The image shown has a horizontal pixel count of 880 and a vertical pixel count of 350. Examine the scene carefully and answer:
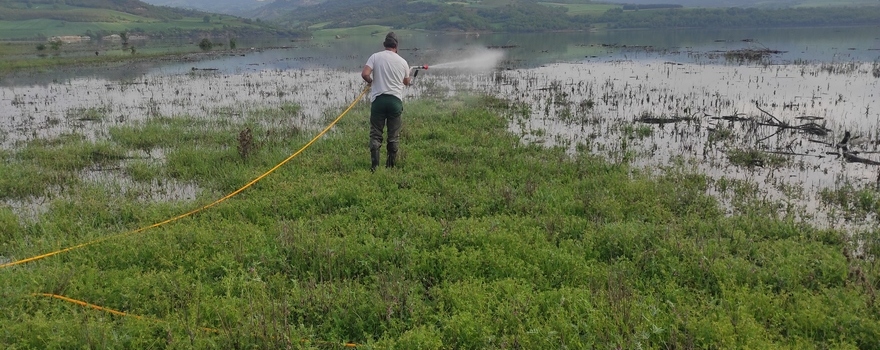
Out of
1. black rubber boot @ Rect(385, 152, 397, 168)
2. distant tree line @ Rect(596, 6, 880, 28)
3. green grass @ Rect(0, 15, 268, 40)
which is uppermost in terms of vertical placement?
distant tree line @ Rect(596, 6, 880, 28)

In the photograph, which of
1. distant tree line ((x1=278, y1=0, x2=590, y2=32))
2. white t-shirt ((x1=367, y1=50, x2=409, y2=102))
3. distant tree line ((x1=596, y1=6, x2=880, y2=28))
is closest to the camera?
white t-shirt ((x1=367, y1=50, x2=409, y2=102))

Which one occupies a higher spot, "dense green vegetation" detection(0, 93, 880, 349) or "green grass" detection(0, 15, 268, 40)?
"green grass" detection(0, 15, 268, 40)

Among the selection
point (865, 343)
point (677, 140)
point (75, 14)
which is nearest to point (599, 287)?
point (865, 343)

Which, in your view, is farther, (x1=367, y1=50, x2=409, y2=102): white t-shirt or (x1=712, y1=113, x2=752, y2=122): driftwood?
(x1=712, y1=113, x2=752, y2=122): driftwood

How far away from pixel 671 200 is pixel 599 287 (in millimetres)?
3375

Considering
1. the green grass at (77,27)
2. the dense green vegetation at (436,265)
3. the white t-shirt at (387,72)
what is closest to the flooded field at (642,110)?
the dense green vegetation at (436,265)

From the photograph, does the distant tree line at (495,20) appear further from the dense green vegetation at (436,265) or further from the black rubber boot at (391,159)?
the dense green vegetation at (436,265)

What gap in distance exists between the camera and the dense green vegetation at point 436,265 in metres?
4.39

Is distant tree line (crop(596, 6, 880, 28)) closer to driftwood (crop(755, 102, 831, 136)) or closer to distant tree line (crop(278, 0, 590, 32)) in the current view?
distant tree line (crop(278, 0, 590, 32))

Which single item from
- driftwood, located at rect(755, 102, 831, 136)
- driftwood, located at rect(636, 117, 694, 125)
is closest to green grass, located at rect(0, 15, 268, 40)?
driftwood, located at rect(636, 117, 694, 125)

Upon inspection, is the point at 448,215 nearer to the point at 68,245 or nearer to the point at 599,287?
the point at 599,287

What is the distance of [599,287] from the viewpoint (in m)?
5.12

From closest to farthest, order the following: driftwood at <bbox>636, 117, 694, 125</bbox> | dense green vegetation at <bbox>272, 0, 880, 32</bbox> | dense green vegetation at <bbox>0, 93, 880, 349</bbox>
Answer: dense green vegetation at <bbox>0, 93, 880, 349</bbox>
driftwood at <bbox>636, 117, 694, 125</bbox>
dense green vegetation at <bbox>272, 0, 880, 32</bbox>

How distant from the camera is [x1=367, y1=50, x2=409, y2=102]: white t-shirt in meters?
9.05
